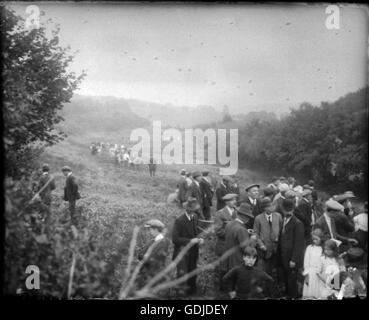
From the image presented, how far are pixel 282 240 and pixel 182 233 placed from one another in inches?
40.1

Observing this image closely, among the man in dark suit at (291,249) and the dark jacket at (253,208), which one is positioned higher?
the dark jacket at (253,208)

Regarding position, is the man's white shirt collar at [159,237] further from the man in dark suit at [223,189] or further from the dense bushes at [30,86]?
the dense bushes at [30,86]

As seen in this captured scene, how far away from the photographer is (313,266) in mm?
4273

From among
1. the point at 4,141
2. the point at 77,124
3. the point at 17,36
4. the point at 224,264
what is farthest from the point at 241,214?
the point at 17,36

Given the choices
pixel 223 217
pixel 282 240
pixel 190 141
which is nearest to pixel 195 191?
pixel 223 217

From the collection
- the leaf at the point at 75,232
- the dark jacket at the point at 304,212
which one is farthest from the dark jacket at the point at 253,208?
the leaf at the point at 75,232

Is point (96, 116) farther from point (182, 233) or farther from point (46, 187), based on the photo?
point (182, 233)

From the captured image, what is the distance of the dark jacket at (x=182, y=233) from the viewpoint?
426 cm

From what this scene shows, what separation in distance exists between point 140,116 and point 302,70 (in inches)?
69.2

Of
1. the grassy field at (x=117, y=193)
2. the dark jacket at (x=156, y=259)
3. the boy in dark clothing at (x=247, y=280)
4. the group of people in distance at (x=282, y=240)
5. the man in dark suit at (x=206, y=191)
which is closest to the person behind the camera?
the boy in dark clothing at (x=247, y=280)

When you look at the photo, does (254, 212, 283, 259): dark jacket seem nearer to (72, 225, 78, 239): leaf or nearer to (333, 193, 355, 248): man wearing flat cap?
(333, 193, 355, 248): man wearing flat cap

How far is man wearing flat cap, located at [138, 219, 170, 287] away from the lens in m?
4.12

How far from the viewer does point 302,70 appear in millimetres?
4453
